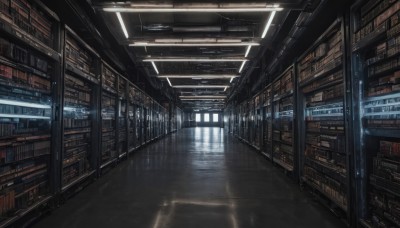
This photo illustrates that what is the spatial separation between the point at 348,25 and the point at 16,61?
380 centimetres

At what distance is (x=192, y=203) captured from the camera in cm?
413

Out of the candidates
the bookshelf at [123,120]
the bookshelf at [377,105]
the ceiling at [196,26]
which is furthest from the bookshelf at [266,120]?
the bookshelf at [377,105]

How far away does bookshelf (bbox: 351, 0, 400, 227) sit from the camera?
265 centimetres

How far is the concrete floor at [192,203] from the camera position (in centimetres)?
339

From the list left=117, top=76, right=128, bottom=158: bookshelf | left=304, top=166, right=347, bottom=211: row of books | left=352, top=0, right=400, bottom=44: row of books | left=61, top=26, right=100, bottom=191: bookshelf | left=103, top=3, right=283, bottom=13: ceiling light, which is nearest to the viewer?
left=352, top=0, right=400, bottom=44: row of books

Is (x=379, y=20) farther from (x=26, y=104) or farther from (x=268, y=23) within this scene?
(x=26, y=104)

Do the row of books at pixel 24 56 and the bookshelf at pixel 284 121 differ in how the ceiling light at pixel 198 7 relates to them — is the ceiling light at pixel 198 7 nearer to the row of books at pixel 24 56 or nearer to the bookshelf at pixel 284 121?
the row of books at pixel 24 56

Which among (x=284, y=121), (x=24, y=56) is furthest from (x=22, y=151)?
(x=284, y=121)

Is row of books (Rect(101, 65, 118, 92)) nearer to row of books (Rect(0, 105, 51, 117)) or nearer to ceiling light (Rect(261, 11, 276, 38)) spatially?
row of books (Rect(0, 105, 51, 117))

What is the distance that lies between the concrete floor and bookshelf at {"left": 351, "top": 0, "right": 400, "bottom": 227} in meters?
0.62

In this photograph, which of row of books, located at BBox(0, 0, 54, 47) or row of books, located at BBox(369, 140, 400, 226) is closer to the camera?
row of books, located at BBox(369, 140, 400, 226)

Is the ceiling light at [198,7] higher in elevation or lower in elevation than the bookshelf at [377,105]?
higher

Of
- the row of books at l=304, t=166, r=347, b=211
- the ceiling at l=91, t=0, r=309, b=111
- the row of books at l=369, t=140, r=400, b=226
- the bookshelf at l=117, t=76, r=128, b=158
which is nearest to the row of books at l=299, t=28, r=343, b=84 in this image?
the ceiling at l=91, t=0, r=309, b=111

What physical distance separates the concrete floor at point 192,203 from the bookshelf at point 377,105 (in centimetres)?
62
